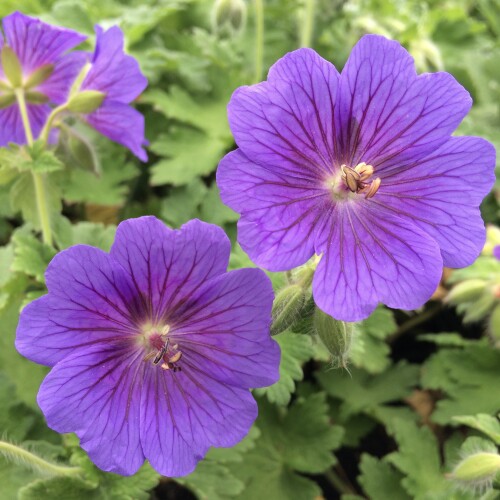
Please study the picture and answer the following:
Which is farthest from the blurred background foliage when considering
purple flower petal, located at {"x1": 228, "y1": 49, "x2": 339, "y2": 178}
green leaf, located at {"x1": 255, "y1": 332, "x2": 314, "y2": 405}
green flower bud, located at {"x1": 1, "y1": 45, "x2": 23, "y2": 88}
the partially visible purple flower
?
purple flower petal, located at {"x1": 228, "y1": 49, "x2": 339, "y2": 178}

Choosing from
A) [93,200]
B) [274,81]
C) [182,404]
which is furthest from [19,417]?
[274,81]

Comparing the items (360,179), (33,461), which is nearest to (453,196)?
(360,179)

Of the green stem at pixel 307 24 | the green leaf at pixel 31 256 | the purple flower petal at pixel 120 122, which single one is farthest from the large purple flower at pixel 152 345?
the green stem at pixel 307 24

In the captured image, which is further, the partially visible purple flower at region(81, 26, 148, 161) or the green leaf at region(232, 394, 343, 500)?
the green leaf at region(232, 394, 343, 500)

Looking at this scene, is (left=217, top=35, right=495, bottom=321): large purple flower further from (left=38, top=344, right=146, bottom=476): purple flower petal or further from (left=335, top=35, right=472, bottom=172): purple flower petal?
(left=38, top=344, right=146, bottom=476): purple flower petal

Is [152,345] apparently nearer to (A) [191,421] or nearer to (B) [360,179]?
(A) [191,421]

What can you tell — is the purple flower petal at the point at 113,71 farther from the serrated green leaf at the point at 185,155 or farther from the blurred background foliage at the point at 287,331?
the serrated green leaf at the point at 185,155

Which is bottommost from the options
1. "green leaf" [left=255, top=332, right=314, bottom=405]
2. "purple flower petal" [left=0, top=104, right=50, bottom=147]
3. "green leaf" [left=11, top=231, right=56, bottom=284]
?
"green leaf" [left=11, top=231, right=56, bottom=284]
